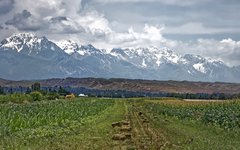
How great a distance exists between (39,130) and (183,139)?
990 centimetres

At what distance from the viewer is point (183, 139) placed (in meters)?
27.3

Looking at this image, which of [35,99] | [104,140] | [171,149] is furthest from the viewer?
[35,99]

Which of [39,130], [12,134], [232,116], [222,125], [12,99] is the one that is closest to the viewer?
[12,134]

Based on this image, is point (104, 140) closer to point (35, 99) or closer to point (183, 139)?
point (183, 139)

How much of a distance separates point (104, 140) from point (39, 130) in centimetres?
720

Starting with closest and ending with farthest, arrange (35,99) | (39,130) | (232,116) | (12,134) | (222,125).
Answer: (12,134)
(39,130)
(222,125)
(232,116)
(35,99)

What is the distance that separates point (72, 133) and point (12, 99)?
6506 centimetres

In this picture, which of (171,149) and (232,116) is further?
(232,116)

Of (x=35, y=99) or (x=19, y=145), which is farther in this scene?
(x=35, y=99)

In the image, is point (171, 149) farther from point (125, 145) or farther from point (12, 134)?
point (12, 134)

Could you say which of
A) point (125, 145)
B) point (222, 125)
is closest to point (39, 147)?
point (125, 145)

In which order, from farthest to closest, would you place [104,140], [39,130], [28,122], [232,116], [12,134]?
1. [232,116]
2. [28,122]
3. [39,130]
4. [12,134]
5. [104,140]

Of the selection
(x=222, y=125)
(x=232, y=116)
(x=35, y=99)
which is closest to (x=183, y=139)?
(x=222, y=125)

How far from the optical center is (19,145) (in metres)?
23.3
